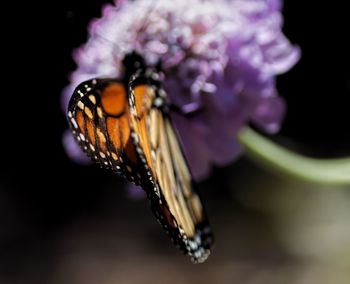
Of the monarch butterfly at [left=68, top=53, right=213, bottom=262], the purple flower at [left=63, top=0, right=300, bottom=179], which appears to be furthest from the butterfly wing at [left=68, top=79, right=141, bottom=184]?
the purple flower at [left=63, top=0, right=300, bottom=179]

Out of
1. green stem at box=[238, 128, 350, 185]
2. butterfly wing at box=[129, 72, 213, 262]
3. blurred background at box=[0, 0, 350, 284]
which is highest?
butterfly wing at box=[129, 72, 213, 262]

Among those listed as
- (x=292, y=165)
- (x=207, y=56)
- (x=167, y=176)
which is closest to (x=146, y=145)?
(x=167, y=176)

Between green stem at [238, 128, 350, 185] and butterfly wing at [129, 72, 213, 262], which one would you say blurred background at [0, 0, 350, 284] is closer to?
green stem at [238, 128, 350, 185]

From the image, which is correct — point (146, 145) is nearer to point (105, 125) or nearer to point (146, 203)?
point (105, 125)

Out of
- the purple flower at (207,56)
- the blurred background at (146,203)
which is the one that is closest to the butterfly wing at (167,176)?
the purple flower at (207,56)

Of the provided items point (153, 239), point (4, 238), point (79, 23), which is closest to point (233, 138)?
point (79, 23)

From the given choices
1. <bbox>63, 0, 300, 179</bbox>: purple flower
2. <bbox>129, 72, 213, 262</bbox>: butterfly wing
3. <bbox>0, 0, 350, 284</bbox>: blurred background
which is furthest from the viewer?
<bbox>0, 0, 350, 284</bbox>: blurred background

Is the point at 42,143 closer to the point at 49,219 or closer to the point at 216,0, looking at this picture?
the point at 49,219
